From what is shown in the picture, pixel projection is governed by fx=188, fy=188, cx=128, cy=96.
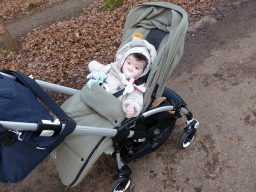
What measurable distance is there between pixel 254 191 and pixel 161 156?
1.21 metres

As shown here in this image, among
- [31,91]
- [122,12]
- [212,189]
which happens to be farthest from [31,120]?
[122,12]

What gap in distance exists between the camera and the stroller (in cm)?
142

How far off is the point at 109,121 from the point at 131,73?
0.64 meters

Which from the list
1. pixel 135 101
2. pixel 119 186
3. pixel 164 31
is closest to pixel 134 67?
pixel 135 101

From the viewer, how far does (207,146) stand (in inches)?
112

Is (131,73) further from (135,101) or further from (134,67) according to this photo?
(135,101)

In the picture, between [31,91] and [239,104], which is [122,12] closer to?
[239,104]

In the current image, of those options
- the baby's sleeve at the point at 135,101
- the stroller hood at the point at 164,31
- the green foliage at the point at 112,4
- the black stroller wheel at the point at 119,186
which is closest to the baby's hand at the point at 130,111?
the baby's sleeve at the point at 135,101

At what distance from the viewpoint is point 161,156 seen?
2.85 m

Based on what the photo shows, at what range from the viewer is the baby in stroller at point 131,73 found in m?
2.10

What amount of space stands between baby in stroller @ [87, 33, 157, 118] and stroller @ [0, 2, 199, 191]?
0.11 metres

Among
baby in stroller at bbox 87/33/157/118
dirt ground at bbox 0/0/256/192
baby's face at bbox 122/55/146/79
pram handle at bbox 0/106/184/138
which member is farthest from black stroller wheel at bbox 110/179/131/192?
baby's face at bbox 122/55/146/79

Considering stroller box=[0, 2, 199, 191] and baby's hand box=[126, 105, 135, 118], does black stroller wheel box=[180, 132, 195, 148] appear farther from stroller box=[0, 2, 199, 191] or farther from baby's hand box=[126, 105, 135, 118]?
baby's hand box=[126, 105, 135, 118]

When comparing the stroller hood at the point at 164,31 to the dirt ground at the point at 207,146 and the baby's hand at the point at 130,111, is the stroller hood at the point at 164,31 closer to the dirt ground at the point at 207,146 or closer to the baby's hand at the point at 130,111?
the baby's hand at the point at 130,111
